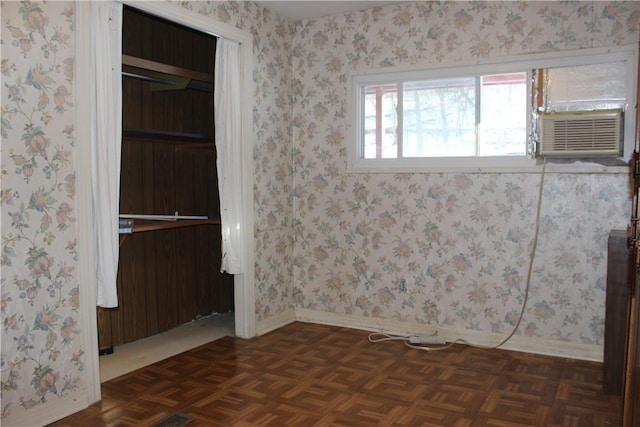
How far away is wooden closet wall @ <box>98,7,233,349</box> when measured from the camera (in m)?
3.87

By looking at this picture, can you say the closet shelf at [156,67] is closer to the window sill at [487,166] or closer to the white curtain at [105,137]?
the white curtain at [105,137]

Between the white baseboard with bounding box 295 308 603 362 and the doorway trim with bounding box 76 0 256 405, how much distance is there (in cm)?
67

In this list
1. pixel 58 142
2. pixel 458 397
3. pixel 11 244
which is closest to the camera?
pixel 11 244

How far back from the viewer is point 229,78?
Result: 386 centimetres

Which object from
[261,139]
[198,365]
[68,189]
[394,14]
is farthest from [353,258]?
[68,189]

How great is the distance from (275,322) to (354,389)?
1397mm

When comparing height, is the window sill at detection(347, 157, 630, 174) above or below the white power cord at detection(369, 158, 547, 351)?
above

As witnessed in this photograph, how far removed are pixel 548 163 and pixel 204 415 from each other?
266cm

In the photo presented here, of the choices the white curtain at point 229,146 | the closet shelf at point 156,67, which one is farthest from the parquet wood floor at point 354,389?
the closet shelf at point 156,67

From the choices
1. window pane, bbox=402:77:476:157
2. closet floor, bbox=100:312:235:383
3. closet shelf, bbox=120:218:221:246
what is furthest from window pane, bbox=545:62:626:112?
closet floor, bbox=100:312:235:383

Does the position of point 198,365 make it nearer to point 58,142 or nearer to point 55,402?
point 55,402

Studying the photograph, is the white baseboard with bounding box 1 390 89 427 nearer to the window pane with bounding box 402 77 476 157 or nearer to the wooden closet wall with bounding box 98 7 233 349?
the wooden closet wall with bounding box 98 7 233 349

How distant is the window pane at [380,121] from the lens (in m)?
4.22

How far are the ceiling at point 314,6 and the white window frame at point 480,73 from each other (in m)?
0.50
